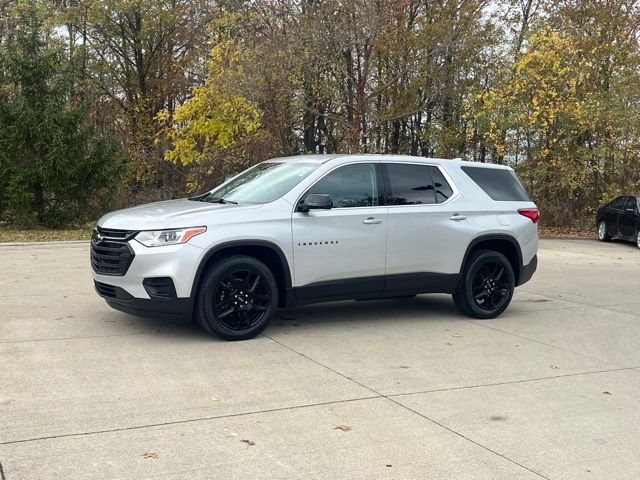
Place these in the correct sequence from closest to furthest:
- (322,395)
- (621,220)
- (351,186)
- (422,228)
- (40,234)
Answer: (322,395) < (351,186) < (422,228) < (40,234) < (621,220)

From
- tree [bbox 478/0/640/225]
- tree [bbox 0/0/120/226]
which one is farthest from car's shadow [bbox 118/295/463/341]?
tree [bbox 478/0/640/225]

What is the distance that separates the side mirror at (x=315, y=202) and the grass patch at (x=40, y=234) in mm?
10689

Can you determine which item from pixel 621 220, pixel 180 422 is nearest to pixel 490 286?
pixel 180 422

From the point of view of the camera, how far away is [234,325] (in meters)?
7.15

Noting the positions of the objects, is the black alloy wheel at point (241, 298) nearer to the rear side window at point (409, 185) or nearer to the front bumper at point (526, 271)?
the rear side window at point (409, 185)

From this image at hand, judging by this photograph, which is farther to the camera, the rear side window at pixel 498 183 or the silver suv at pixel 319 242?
the rear side window at pixel 498 183

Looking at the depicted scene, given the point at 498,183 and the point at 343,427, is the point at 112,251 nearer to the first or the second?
the point at 343,427

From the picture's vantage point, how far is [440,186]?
28.1 ft

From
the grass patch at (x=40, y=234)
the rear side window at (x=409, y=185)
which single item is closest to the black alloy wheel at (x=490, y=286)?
the rear side window at (x=409, y=185)

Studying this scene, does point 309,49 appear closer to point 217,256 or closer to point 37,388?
point 217,256

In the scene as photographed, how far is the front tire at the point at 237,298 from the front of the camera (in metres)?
6.93

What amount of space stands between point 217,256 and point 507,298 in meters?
3.90

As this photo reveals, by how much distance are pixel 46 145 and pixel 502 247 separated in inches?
555

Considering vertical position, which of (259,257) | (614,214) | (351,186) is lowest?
(259,257)
